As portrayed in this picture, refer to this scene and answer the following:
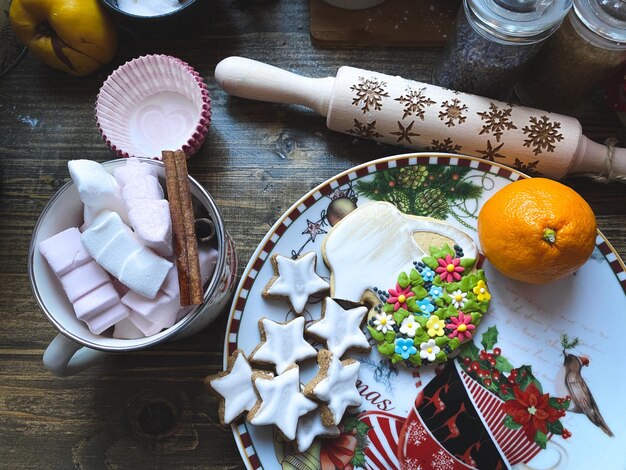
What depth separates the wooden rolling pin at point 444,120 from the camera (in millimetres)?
894

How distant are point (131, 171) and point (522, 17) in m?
0.57

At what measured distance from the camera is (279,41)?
103 cm

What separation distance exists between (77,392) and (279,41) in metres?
0.67

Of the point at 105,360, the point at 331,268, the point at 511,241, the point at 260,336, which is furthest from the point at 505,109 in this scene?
the point at 105,360

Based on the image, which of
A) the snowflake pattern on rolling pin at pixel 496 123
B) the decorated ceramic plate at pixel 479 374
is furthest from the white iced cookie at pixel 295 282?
the snowflake pattern on rolling pin at pixel 496 123

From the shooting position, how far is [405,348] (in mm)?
840

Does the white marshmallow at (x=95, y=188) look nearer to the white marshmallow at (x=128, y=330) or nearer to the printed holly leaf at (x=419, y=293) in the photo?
the white marshmallow at (x=128, y=330)

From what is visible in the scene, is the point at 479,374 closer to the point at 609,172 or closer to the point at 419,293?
the point at 419,293

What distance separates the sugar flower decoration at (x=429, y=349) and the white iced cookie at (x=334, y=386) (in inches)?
3.7

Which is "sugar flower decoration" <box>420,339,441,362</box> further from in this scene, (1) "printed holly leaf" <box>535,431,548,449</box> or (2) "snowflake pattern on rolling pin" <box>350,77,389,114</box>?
(2) "snowflake pattern on rolling pin" <box>350,77,389,114</box>

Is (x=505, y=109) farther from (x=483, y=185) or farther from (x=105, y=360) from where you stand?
(x=105, y=360)

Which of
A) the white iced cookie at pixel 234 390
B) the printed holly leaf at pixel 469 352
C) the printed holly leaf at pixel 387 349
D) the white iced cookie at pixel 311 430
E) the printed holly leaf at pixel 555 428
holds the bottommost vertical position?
the printed holly leaf at pixel 555 428

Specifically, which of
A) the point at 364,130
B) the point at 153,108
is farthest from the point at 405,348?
the point at 153,108

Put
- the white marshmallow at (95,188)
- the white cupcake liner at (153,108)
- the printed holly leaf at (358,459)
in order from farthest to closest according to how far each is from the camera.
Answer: the white cupcake liner at (153,108)
the printed holly leaf at (358,459)
the white marshmallow at (95,188)
